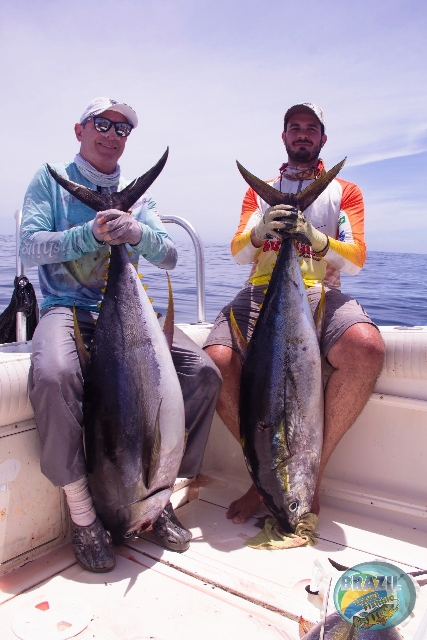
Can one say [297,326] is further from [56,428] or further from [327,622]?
[327,622]

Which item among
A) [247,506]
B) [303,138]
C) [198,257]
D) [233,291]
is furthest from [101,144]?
[233,291]

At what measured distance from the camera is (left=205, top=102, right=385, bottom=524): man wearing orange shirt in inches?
96.2

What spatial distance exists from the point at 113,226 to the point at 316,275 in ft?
3.97

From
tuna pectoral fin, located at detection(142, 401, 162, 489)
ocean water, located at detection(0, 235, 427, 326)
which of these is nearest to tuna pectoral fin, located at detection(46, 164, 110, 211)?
tuna pectoral fin, located at detection(142, 401, 162, 489)

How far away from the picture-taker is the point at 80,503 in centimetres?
210

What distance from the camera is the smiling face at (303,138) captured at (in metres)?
2.99

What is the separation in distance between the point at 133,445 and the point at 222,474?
1.12 metres

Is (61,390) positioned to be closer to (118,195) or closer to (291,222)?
(118,195)

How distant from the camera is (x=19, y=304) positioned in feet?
9.97

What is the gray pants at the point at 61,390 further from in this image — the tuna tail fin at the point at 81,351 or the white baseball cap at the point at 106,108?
the white baseball cap at the point at 106,108

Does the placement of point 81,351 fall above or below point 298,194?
below

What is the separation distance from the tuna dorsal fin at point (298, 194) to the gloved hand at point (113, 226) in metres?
0.61

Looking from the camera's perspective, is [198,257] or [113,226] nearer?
[113,226]

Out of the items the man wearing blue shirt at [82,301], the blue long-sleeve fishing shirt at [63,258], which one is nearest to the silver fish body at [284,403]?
the man wearing blue shirt at [82,301]
